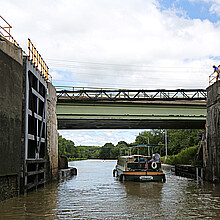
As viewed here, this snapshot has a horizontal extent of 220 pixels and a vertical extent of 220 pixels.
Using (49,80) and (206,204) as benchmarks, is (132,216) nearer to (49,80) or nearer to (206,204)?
(206,204)

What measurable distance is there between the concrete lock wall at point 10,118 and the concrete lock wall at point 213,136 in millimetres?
14963

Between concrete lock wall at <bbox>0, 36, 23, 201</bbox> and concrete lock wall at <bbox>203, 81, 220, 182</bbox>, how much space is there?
1496cm

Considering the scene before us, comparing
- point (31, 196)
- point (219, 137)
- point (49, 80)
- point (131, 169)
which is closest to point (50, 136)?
point (49, 80)

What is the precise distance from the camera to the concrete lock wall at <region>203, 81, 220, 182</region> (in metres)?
24.5

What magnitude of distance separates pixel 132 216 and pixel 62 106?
2323 cm

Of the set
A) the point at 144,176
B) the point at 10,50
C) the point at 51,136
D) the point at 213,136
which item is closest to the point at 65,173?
the point at 51,136

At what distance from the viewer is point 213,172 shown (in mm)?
25234

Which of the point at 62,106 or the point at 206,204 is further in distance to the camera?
the point at 62,106

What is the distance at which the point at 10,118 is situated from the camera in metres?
16.5

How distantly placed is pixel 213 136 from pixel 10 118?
16489 millimetres

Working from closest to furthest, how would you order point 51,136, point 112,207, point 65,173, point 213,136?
1. point 112,207
2. point 213,136
3. point 51,136
4. point 65,173

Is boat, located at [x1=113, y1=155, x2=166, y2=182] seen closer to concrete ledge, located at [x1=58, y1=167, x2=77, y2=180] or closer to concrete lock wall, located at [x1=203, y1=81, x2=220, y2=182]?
concrete lock wall, located at [x1=203, y1=81, x2=220, y2=182]

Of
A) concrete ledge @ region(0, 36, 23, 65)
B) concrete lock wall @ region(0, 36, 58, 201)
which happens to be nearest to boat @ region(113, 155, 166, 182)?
concrete lock wall @ region(0, 36, 58, 201)

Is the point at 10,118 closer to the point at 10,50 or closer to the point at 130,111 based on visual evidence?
the point at 10,50
